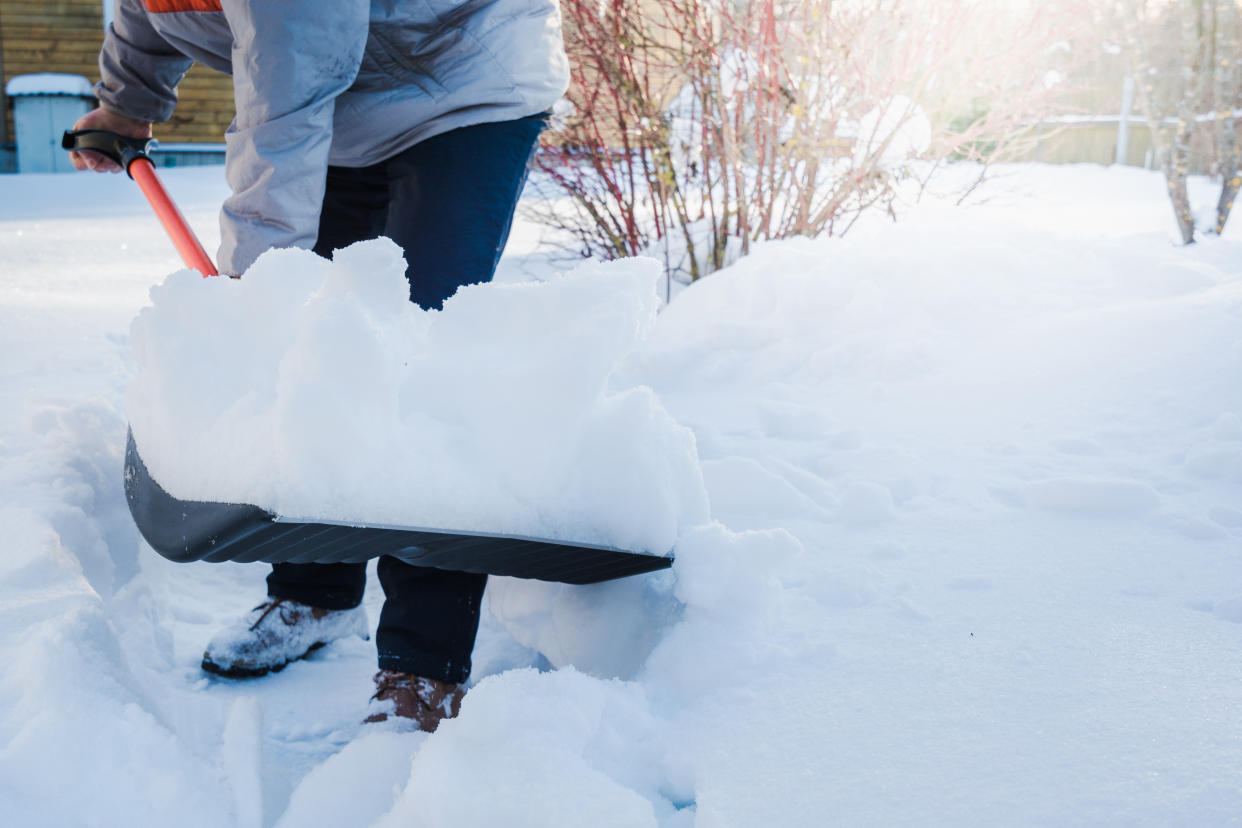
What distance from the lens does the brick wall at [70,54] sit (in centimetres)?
1041

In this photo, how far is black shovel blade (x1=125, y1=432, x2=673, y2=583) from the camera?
1012 millimetres

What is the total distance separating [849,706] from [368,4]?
110 centimetres

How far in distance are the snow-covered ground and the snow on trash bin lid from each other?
900 centimetres

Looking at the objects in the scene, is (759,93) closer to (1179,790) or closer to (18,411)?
(18,411)

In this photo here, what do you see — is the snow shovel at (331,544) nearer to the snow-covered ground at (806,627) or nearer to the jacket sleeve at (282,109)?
the snow-covered ground at (806,627)

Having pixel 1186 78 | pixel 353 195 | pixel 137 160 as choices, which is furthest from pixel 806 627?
pixel 1186 78

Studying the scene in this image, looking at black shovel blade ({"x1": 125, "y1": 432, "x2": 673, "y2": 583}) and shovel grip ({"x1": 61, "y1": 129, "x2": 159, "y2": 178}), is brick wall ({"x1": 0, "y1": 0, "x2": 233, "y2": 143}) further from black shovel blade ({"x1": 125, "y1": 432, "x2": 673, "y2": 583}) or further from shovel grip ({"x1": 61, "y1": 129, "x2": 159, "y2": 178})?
black shovel blade ({"x1": 125, "y1": 432, "x2": 673, "y2": 583})

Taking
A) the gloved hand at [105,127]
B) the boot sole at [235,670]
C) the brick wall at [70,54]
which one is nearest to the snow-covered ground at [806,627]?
the boot sole at [235,670]

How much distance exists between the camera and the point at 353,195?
63.7 inches

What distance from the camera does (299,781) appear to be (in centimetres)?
128

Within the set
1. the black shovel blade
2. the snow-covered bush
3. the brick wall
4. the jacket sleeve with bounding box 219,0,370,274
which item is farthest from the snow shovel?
the brick wall

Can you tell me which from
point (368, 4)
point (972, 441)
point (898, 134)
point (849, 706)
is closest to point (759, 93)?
point (898, 134)

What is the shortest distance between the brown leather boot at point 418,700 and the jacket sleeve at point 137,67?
122cm

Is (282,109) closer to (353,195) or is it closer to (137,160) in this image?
(353,195)
